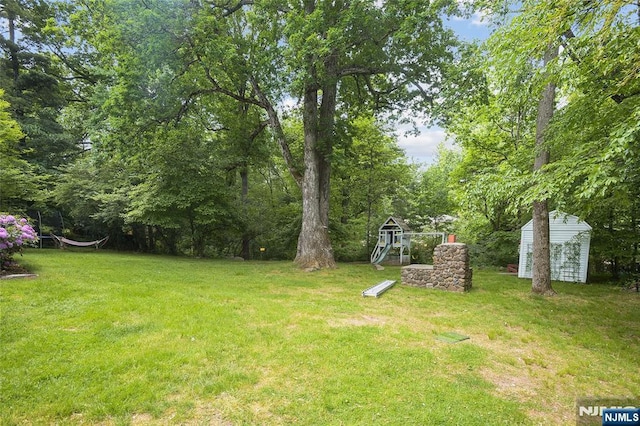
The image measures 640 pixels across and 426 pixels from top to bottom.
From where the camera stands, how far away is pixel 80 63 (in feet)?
54.5

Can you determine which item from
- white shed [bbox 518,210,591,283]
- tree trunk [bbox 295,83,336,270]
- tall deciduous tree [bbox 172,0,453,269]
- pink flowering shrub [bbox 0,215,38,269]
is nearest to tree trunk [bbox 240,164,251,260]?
tall deciduous tree [bbox 172,0,453,269]

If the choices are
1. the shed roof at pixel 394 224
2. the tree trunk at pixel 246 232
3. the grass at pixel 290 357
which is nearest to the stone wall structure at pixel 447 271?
the grass at pixel 290 357

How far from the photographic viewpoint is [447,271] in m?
7.93

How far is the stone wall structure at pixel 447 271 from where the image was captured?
25.4 ft

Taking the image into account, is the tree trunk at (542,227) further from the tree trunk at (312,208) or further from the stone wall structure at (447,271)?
the tree trunk at (312,208)

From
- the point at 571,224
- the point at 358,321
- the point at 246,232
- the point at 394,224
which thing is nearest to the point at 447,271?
the point at 358,321

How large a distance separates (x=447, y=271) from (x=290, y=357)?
5575 millimetres

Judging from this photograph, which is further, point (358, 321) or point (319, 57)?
point (319, 57)

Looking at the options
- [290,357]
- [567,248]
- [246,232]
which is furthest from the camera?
[246,232]

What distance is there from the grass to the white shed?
367 cm

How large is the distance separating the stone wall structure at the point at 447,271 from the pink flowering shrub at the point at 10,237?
8.53m

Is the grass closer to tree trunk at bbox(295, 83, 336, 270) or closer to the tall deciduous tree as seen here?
tree trunk at bbox(295, 83, 336, 270)

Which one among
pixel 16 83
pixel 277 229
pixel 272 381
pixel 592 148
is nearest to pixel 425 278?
pixel 592 148

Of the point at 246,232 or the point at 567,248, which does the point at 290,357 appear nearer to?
the point at 567,248
